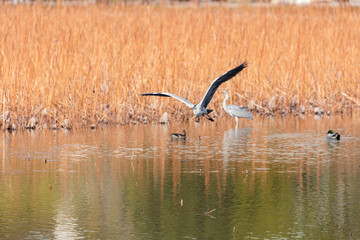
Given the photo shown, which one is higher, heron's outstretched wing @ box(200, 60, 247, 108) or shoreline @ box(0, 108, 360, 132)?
heron's outstretched wing @ box(200, 60, 247, 108)

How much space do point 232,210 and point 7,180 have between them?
2923 millimetres

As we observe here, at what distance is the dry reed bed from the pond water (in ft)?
3.50

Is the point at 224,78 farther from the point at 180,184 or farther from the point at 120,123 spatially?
the point at 120,123

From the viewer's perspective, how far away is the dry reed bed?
13086 mm

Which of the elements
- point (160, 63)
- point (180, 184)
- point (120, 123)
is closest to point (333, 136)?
point (180, 184)

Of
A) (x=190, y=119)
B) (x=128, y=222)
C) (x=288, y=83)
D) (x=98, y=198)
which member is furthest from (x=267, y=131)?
(x=128, y=222)

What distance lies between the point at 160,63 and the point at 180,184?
21.0ft

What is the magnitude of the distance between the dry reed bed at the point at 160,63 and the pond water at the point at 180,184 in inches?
42.0

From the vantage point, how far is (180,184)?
809 cm

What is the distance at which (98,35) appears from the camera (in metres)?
15.1

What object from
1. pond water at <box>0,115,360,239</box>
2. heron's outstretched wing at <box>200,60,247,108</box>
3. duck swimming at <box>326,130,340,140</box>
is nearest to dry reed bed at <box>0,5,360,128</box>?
pond water at <box>0,115,360,239</box>

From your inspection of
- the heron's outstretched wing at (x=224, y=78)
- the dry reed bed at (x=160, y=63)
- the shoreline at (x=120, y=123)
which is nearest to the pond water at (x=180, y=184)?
the shoreline at (x=120, y=123)

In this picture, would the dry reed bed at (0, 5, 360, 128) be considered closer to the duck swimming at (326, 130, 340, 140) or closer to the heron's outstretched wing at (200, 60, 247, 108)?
the heron's outstretched wing at (200, 60, 247, 108)

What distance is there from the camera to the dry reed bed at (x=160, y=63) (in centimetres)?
1309
